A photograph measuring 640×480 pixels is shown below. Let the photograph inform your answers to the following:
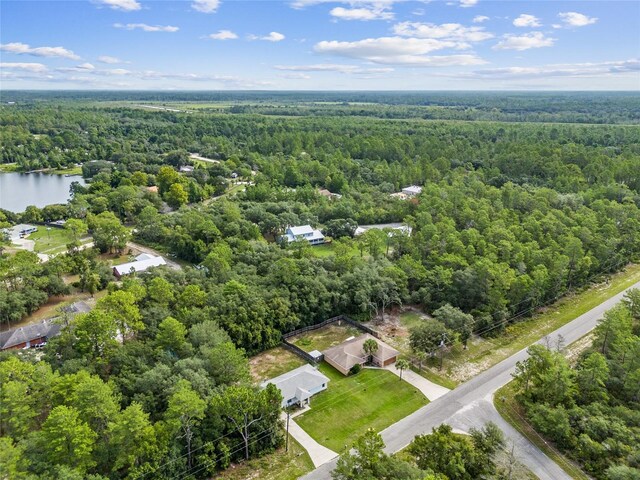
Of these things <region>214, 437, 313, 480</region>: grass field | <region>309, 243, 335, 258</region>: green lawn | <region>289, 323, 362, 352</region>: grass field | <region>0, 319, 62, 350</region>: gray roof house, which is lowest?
<region>214, 437, 313, 480</region>: grass field

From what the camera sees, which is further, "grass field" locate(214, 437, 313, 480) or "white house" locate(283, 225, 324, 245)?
"white house" locate(283, 225, 324, 245)

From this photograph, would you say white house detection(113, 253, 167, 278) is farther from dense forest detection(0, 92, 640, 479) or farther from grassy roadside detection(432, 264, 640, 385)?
grassy roadside detection(432, 264, 640, 385)

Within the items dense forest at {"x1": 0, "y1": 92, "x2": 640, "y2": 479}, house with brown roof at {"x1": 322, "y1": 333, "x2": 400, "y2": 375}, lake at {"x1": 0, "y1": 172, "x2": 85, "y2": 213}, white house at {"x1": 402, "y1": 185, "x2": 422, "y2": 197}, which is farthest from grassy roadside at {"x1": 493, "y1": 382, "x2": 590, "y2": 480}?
lake at {"x1": 0, "y1": 172, "x2": 85, "y2": 213}

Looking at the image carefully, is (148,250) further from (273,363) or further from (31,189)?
(31,189)

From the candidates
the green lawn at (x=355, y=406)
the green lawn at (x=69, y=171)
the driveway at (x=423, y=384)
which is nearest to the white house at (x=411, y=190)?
the driveway at (x=423, y=384)

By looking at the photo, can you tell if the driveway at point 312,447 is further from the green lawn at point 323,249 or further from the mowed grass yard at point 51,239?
the mowed grass yard at point 51,239

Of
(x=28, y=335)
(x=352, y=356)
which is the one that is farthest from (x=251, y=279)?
(x=28, y=335)

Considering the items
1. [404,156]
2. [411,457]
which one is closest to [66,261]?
[411,457]
